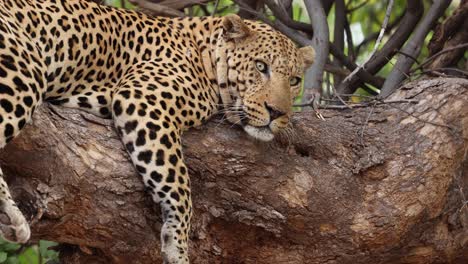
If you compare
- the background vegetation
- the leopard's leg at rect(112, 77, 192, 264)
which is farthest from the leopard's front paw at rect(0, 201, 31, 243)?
the background vegetation

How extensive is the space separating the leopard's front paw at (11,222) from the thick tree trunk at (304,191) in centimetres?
61

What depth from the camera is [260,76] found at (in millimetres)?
6652

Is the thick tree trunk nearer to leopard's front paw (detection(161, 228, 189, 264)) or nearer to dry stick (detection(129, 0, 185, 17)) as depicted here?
leopard's front paw (detection(161, 228, 189, 264))

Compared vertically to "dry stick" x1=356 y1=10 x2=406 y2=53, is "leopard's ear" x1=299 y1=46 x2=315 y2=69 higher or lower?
higher

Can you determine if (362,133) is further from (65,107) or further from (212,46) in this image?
(65,107)

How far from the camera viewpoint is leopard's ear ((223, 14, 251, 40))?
6762mm

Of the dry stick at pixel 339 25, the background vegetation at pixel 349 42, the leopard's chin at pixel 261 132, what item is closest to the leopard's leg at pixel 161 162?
the leopard's chin at pixel 261 132

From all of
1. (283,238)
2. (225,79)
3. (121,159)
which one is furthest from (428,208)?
(121,159)

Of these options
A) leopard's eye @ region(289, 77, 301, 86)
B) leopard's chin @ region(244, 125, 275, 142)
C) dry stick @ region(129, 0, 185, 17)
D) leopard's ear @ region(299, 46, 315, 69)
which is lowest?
dry stick @ region(129, 0, 185, 17)

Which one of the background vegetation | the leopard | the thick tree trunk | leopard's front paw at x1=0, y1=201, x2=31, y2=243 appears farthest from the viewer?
the background vegetation

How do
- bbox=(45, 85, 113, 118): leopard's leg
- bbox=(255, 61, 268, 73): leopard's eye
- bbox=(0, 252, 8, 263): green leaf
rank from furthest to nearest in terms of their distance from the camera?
bbox=(0, 252, 8, 263): green leaf, bbox=(255, 61, 268, 73): leopard's eye, bbox=(45, 85, 113, 118): leopard's leg

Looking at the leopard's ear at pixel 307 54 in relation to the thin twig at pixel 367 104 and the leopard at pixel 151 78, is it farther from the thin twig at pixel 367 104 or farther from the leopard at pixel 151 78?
the thin twig at pixel 367 104

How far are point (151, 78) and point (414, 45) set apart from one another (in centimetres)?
299

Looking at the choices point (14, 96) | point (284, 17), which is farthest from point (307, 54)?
point (14, 96)
